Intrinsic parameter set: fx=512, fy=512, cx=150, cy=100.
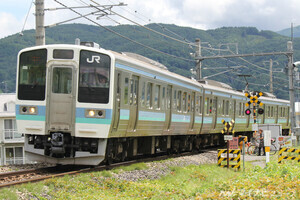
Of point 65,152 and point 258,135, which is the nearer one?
point 65,152

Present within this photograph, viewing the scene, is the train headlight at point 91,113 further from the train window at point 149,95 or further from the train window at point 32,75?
the train window at point 149,95

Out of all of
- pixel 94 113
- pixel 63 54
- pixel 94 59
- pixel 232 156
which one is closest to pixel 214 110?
pixel 232 156

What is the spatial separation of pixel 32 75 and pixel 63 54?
35.9 inches

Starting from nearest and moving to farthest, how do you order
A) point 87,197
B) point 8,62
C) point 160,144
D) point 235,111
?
point 87,197 < point 160,144 < point 235,111 < point 8,62

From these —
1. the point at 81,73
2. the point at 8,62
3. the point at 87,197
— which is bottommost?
the point at 87,197

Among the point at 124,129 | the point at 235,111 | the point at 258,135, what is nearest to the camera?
the point at 124,129

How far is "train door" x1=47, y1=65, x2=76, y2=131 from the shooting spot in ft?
39.0

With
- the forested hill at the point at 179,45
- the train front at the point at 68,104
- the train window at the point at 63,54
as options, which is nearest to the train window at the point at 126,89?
the train front at the point at 68,104

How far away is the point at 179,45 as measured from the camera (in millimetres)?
98000

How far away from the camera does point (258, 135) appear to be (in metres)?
22.7

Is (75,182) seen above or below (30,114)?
below

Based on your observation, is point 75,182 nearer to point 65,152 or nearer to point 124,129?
point 65,152

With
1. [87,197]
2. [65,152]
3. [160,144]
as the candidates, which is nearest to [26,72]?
[65,152]

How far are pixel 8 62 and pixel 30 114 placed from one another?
118m
